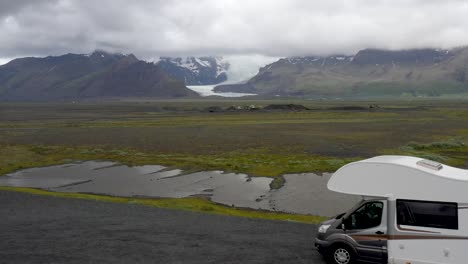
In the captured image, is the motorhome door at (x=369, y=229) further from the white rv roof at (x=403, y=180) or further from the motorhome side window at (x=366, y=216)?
the white rv roof at (x=403, y=180)

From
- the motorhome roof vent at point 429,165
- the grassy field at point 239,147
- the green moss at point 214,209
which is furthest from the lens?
the grassy field at point 239,147

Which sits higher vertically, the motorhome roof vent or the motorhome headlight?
the motorhome roof vent

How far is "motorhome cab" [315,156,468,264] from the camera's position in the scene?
15445mm

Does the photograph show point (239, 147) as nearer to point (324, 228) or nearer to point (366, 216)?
point (324, 228)

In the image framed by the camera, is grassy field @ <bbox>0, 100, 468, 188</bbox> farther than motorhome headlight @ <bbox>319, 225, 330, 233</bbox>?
Yes

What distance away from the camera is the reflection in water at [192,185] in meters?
36.5

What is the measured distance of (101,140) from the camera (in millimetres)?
80250

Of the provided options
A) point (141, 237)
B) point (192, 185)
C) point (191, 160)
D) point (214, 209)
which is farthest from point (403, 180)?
point (191, 160)

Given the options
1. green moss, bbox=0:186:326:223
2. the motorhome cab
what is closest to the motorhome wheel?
the motorhome cab

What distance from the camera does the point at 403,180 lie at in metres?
16.1

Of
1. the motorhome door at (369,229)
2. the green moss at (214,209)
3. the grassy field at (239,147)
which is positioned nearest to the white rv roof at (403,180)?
the motorhome door at (369,229)

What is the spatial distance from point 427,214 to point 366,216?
225 cm

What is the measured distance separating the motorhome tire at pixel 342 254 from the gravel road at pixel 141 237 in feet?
4.55

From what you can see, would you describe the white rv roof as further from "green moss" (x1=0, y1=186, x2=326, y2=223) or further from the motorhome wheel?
"green moss" (x1=0, y1=186, x2=326, y2=223)
